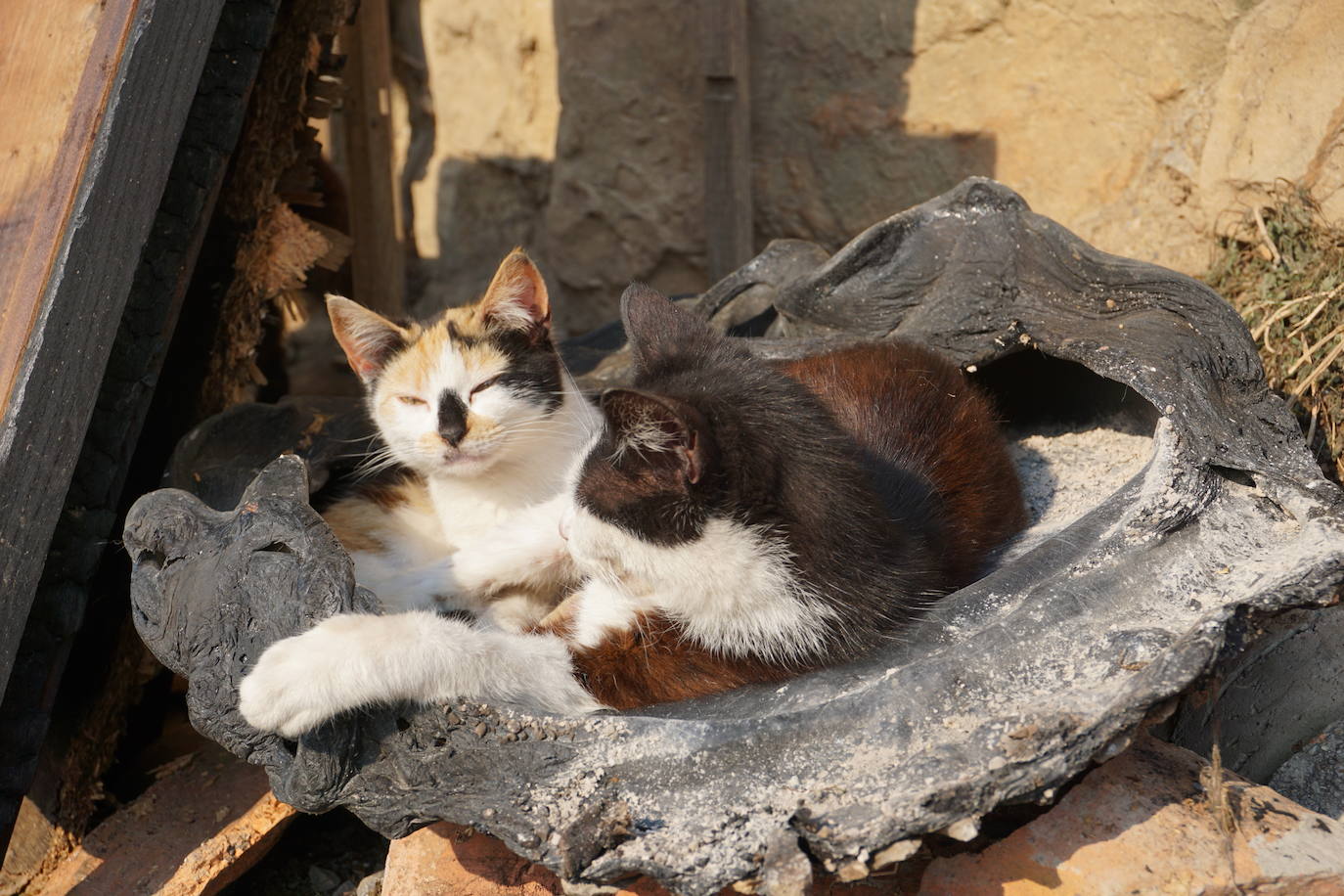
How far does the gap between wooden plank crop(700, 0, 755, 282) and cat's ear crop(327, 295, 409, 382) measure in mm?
2137

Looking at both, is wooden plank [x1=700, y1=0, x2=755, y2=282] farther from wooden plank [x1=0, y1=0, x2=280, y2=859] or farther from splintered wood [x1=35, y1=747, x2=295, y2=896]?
splintered wood [x1=35, y1=747, x2=295, y2=896]

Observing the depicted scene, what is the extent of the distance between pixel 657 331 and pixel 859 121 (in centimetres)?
257

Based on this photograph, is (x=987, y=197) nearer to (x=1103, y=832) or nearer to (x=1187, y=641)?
(x=1187, y=641)

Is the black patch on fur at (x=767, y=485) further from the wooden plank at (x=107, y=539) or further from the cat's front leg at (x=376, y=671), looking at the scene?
the wooden plank at (x=107, y=539)

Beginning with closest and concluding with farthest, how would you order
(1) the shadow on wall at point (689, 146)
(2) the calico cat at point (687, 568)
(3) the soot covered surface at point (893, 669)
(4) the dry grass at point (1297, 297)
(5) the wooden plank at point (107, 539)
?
(3) the soot covered surface at point (893, 669)
(2) the calico cat at point (687, 568)
(5) the wooden plank at point (107, 539)
(4) the dry grass at point (1297, 297)
(1) the shadow on wall at point (689, 146)

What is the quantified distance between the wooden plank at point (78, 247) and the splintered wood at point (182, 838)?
0.67 m

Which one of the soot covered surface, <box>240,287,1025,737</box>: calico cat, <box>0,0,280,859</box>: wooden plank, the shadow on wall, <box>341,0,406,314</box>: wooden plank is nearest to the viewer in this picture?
the soot covered surface

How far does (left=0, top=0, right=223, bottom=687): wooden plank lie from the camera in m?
2.20

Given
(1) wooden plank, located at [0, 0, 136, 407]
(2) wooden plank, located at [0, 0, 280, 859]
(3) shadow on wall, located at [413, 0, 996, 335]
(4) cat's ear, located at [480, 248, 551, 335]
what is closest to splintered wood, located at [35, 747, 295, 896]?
(2) wooden plank, located at [0, 0, 280, 859]

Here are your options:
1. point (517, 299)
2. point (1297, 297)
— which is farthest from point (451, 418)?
point (1297, 297)

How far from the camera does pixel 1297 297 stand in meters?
2.93

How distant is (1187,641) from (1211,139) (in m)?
2.21

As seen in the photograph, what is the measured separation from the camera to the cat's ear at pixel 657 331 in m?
2.08

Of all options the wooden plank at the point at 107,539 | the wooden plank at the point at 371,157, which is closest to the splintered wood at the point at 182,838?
the wooden plank at the point at 107,539
